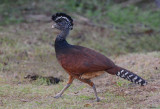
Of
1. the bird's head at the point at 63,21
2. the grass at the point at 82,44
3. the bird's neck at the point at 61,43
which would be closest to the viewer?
the grass at the point at 82,44

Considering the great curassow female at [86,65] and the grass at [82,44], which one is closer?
the great curassow female at [86,65]

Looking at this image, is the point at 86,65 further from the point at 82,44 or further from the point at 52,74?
the point at 82,44

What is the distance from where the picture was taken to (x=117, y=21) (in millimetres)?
12969

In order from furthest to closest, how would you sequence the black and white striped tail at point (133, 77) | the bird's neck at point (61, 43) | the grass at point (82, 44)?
1. the bird's neck at point (61, 43)
2. the grass at point (82, 44)
3. the black and white striped tail at point (133, 77)

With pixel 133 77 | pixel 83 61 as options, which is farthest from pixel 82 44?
pixel 133 77

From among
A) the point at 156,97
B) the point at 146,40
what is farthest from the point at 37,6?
the point at 156,97

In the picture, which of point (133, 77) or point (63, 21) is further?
point (63, 21)

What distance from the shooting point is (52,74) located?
815 cm

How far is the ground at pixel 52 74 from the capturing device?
5.67m

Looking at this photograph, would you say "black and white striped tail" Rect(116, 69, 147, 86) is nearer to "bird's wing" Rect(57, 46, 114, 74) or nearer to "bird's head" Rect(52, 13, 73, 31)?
"bird's wing" Rect(57, 46, 114, 74)

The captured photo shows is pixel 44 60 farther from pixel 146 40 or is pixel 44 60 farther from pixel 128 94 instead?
pixel 146 40

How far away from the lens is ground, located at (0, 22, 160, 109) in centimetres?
567

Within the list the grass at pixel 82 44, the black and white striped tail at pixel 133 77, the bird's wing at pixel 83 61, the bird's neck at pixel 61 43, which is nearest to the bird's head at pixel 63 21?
the bird's neck at pixel 61 43

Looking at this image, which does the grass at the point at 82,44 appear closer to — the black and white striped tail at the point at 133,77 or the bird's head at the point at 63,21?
the black and white striped tail at the point at 133,77
